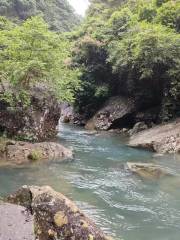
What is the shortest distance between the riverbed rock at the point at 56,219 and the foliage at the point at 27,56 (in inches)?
417

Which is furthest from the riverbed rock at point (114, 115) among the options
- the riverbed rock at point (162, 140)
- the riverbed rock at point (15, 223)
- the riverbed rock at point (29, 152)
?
the riverbed rock at point (15, 223)

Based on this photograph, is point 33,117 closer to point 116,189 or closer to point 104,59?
point 116,189

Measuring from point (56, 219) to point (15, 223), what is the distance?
81 cm

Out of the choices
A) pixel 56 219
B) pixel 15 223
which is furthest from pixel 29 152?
pixel 15 223

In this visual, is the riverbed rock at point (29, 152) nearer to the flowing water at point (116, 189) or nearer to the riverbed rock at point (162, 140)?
the flowing water at point (116, 189)

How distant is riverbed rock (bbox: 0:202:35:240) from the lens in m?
5.33

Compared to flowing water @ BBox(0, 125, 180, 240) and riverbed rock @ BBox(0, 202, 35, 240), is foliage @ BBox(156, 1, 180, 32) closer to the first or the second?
flowing water @ BBox(0, 125, 180, 240)

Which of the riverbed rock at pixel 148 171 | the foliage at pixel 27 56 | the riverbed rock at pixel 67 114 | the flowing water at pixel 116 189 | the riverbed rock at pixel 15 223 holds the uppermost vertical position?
the foliage at pixel 27 56

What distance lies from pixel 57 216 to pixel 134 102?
74.7 feet

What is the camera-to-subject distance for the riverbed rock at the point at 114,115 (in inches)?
1105

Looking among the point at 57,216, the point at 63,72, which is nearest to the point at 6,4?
the point at 63,72

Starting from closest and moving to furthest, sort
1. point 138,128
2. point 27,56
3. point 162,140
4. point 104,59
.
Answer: point 27,56 → point 162,140 → point 138,128 → point 104,59

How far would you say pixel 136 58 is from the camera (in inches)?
963

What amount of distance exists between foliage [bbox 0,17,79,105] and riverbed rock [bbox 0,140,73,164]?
7.50 feet
